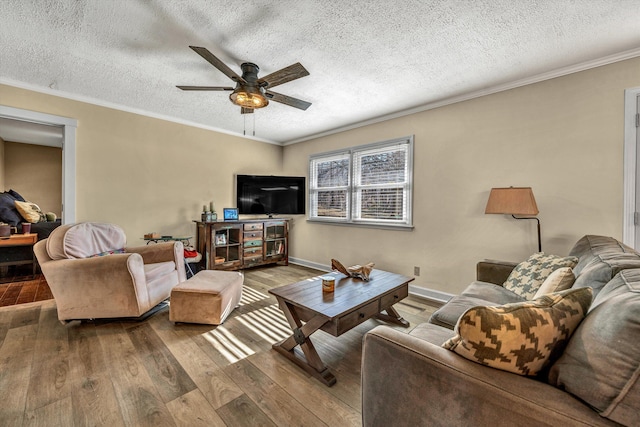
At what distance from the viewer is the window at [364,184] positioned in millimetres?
3465

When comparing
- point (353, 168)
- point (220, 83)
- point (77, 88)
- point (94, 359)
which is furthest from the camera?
point (353, 168)

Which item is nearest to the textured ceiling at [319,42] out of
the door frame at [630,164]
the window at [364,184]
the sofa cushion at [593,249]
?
the door frame at [630,164]

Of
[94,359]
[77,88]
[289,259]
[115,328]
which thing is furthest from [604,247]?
[77,88]

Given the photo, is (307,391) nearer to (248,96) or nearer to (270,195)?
(248,96)

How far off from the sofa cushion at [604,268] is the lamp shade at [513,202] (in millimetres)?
842

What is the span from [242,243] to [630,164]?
4.41 metres

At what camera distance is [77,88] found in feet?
9.46

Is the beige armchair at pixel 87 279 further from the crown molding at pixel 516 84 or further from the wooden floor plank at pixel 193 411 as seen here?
the crown molding at pixel 516 84

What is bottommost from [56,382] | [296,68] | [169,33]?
[56,382]

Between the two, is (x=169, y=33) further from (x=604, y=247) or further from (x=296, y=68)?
(x=604, y=247)

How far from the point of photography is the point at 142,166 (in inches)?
141

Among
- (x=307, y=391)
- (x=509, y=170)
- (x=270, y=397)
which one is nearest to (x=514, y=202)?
(x=509, y=170)

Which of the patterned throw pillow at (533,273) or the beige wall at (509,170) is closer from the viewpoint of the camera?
the patterned throw pillow at (533,273)

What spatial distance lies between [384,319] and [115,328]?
7.94 feet
